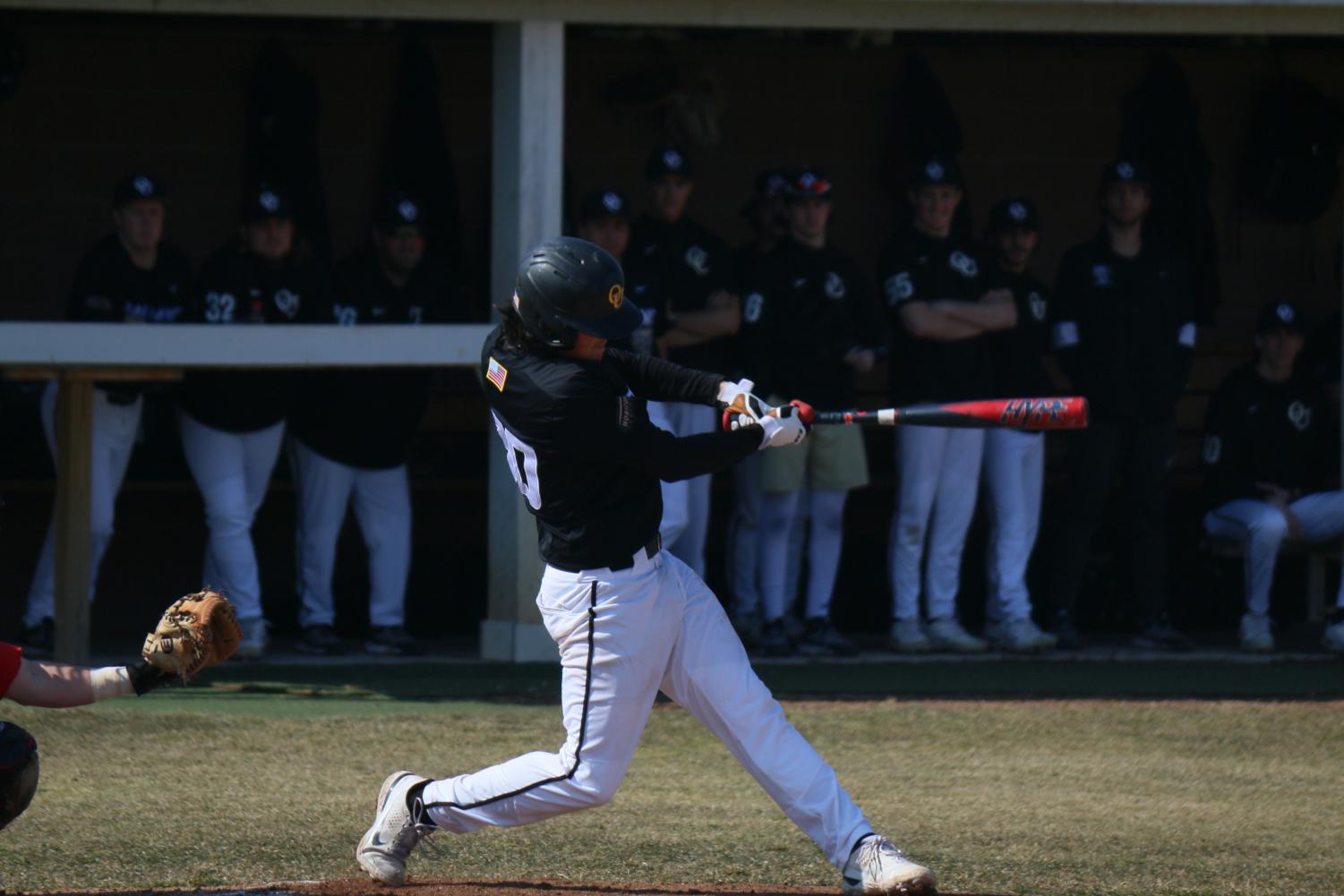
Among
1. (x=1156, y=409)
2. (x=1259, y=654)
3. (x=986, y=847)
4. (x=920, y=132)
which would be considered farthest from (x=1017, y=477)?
(x=986, y=847)

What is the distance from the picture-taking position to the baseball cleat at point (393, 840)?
4.38 m

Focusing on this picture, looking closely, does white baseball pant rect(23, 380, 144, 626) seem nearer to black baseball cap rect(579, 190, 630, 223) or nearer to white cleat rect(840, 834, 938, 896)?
black baseball cap rect(579, 190, 630, 223)

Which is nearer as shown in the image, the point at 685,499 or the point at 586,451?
the point at 586,451

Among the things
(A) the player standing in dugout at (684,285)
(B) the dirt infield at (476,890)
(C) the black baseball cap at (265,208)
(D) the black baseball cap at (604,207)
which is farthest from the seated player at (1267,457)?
(B) the dirt infield at (476,890)

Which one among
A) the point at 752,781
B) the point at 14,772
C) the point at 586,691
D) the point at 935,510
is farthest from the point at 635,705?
the point at 935,510

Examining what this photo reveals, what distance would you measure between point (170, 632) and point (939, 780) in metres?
2.85

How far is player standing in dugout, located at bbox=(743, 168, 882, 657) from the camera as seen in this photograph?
7.84 m

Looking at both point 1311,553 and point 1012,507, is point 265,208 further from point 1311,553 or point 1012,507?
point 1311,553

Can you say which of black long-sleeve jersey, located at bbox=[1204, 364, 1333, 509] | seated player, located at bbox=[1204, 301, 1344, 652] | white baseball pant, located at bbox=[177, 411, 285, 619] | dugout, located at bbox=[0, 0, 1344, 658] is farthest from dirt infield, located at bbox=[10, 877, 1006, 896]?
black long-sleeve jersey, located at bbox=[1204, 364, 1333, 509]

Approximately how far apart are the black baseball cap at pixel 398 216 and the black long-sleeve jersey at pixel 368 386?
16cm

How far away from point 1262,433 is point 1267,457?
0.36ft

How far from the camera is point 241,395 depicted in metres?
7.66

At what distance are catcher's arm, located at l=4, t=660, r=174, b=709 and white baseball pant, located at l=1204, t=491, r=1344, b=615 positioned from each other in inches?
221

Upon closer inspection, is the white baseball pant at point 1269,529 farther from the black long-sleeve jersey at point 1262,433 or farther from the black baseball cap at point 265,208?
the black baseball cap at point 265,208
